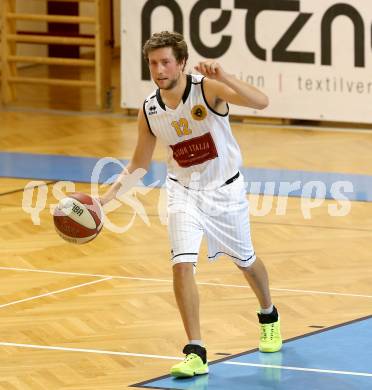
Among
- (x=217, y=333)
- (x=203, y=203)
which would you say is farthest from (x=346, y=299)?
(x=203, y=203)

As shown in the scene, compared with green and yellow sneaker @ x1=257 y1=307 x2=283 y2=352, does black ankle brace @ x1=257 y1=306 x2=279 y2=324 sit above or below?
above

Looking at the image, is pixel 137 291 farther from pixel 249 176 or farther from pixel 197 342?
pixel 249 176

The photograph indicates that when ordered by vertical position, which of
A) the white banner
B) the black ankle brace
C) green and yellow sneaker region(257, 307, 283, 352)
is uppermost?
the white banner

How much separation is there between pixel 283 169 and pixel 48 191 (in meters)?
2.20

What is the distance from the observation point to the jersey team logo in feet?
21.4

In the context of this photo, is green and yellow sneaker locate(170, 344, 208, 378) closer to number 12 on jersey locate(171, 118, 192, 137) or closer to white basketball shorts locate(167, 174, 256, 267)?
white basketball shorts locate(167, 174, 256, 267)

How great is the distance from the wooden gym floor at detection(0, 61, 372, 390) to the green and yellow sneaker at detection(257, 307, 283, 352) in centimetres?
13

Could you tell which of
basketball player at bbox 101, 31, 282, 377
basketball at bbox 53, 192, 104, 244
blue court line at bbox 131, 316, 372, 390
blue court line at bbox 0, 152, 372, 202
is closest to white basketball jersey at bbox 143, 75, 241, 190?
basketball player at bbox 101, 31, 282, 377

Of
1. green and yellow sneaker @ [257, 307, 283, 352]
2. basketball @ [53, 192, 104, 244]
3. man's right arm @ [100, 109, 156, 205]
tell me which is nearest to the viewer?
basketball @ [53, 192, 104, 244]

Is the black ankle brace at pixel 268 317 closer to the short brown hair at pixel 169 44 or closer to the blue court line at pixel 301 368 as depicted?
the blue court line at pixel 301 368

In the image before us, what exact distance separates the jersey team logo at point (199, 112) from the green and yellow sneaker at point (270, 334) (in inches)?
43.4

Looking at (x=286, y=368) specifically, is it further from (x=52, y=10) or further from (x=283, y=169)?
(x=52, y=10)

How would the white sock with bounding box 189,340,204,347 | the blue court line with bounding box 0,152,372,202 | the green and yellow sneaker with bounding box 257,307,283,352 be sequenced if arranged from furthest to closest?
the blue court line with bounding box 0,152,372,202 → the green and yellow sneaker with bounding box 257,307,283,352 → the white sock with bounding box 189,340,204,347

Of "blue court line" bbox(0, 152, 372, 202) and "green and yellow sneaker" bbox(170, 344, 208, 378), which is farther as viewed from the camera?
"blue court line" bbox(0, 152, 372, 202)
